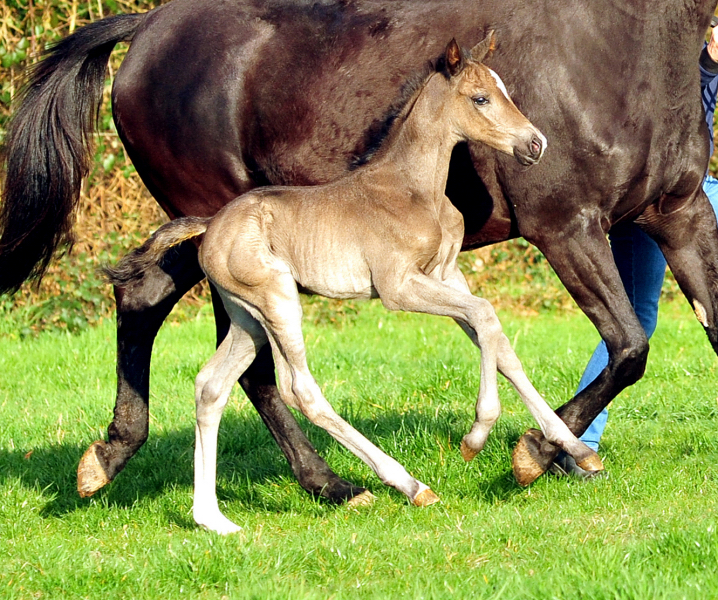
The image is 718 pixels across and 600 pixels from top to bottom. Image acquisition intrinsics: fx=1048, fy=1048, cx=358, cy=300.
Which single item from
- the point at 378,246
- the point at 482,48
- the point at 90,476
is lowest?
the point at 90,476

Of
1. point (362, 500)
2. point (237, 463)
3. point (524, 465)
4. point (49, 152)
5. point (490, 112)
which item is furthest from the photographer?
point (237, 463)

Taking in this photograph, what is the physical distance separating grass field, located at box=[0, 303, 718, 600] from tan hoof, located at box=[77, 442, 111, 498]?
83mm

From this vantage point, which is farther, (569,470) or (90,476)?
(569,470)

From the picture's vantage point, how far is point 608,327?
4.11 meters

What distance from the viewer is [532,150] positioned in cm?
370

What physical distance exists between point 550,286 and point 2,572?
284 inches

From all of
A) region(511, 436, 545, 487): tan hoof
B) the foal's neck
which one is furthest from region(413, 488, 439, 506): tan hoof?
the foal's neck

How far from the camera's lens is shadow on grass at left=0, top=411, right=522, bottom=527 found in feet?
15.0

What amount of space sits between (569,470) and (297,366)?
1.47 metres

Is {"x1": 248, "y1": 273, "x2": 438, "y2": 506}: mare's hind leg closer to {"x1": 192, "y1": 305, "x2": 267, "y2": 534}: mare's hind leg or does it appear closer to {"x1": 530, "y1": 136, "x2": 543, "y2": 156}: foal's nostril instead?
{"x1": 192, "y1": 305, "x2": 267, "y2": 534}: mare's hind leg

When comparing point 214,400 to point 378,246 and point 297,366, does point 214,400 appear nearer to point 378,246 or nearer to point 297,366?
point 297,366

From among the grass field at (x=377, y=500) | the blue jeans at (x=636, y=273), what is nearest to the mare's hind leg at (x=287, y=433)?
the grass field at (x=377, y=500)

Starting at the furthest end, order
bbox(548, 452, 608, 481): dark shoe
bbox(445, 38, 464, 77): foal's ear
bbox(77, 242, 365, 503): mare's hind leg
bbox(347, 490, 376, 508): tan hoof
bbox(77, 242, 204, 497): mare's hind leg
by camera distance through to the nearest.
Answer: bbox(77, 242, 204, 497): mare's hind leg, bbox(77, 242, 365, 503): mare's hind leg, bbox(548, 452, 608, 481): dark shoe, bbox(347, 490, 376, 508): tan hoof, bbox(445, 38, 464, 77): foal's ear

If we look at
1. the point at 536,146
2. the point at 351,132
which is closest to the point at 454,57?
the point at 536,146
